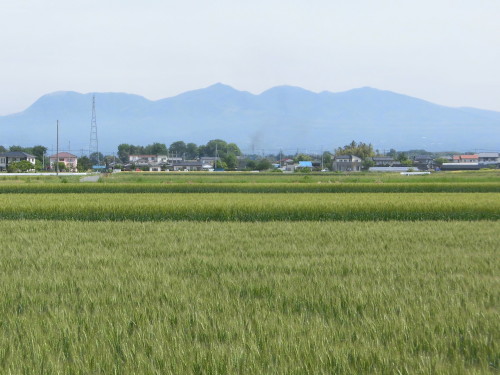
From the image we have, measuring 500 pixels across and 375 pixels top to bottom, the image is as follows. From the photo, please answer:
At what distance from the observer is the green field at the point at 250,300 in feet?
14.3

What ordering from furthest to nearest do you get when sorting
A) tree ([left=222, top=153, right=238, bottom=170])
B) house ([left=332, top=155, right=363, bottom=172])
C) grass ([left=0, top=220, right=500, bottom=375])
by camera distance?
1. tree ([left=222, top=153, right=238, bottom=170])
2. house ([left=332, top=155, right=363, bottom=172])
3. grass ([left=0, top=220, right=500, bottom=375])

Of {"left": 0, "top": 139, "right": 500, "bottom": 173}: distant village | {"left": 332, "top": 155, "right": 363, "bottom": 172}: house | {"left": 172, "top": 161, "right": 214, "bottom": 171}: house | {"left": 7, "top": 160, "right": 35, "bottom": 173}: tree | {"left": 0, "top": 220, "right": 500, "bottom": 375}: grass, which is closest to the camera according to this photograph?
{"left": 0, "top": 220, "right": 500, "bottom": 375}: grass

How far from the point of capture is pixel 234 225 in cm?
1528

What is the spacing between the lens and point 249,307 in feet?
19.9

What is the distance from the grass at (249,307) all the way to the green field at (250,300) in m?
0.02

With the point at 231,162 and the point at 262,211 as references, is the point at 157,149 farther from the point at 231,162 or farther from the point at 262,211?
the point at 262,211

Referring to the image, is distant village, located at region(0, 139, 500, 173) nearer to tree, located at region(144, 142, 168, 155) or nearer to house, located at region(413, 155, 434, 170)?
house, located at region(413, 155, 434, 170)

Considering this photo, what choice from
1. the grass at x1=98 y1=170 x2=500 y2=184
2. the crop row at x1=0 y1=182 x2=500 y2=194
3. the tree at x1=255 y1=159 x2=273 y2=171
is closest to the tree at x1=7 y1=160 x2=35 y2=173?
the grass at x1=98 y1=170 x2=500 y2=184

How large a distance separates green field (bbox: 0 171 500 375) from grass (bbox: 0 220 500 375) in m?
0.02

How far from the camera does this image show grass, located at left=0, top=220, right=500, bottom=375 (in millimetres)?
4332

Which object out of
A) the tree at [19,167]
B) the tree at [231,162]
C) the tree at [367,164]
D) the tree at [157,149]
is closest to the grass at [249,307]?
the tree at [19,167]

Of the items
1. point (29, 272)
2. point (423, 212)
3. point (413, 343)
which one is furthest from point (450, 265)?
point (423, 212)

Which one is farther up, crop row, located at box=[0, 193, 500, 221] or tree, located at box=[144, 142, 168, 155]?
tree, located at box=[144, 142, 168, 155]

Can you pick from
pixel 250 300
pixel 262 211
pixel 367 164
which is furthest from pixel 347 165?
pixel 250 300
